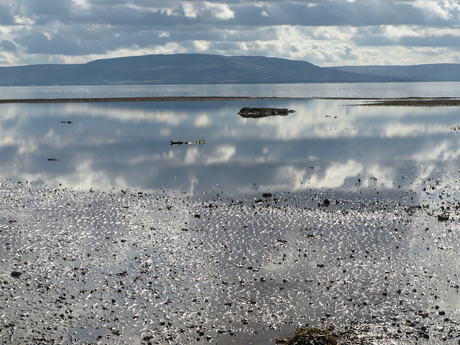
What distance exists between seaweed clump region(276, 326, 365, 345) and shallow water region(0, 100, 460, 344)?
2.60 feet

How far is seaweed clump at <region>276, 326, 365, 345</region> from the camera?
1803 cm

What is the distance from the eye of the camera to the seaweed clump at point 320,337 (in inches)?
710

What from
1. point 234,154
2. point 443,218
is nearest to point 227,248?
point 443,218

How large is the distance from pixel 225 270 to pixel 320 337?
9.05m

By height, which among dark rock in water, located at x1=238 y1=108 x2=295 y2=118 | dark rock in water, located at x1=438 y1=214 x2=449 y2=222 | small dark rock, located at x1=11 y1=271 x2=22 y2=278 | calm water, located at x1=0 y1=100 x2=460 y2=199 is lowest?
small dark rock, located at x1=11 y1=271 x2=22 y2=278

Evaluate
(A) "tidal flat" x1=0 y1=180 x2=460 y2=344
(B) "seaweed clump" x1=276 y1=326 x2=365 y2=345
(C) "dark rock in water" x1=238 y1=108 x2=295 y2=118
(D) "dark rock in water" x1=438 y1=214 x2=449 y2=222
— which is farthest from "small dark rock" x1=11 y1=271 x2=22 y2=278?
(C) "dark rock in water" x1=238 y1=108 x2=295 y2=118

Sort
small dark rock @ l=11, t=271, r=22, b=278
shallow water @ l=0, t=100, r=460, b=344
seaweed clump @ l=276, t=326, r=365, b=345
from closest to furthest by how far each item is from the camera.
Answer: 1. seaweed clump @ l=276, t=326, r=365, b=345
2. shallow water @ l=0, t=100, r=460, b=344
3. small dark rock @ l=11, t=271, r=22, b=278

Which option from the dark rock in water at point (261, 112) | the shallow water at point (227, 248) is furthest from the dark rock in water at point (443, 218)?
the dark rock in water at point (261, 112)

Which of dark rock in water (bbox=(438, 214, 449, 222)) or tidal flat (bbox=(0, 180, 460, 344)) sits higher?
dark rock in water (bbox=(438, 214, 449, 222))

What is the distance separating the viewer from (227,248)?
97.6ft

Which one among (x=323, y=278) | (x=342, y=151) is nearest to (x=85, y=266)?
(x=323, y=278)

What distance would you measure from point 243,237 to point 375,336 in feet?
44.3

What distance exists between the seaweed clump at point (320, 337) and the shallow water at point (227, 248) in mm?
793

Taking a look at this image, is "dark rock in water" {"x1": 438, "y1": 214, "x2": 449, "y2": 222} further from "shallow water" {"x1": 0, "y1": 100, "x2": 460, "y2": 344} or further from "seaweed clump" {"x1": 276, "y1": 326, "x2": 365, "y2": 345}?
"seaweed clump" {"x1": 276, "y1": 326, "x2": 365, "y2": 345}
